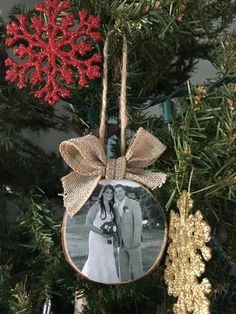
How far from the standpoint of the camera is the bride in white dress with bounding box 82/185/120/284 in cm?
38

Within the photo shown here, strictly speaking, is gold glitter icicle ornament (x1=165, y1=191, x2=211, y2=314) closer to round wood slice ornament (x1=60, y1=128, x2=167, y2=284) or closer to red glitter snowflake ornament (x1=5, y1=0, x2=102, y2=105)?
round wood slice ornament (x1=60, y1=128, x2=167, y2=284)

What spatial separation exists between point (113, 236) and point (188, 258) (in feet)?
0.19

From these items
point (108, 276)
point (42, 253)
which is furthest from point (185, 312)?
point (42, 253)

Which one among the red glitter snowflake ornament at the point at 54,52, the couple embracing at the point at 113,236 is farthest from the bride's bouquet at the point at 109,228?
the red glitter snowflake ornament at the point at 54,52

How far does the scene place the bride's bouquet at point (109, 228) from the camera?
0.38 m

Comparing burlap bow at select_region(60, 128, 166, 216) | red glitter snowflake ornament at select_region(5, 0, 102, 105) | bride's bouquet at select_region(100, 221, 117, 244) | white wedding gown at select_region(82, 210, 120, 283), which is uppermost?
red glitter snowflake ornament at select_region(5, 0, 102, 105)

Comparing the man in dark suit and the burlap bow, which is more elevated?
the burlap bow

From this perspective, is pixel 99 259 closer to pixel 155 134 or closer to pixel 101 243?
pixel 101 243

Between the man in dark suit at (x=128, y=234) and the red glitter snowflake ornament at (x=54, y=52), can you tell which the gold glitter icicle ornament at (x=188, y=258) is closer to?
the man in dark suit at (x=128, y=234)

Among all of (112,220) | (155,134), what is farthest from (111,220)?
(155,134)

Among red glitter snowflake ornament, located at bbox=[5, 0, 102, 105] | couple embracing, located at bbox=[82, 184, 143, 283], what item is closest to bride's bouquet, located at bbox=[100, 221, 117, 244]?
couple embracing, located at bbox=[82, 184, 143, 283]

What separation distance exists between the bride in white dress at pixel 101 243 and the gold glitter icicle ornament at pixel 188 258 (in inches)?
1.7

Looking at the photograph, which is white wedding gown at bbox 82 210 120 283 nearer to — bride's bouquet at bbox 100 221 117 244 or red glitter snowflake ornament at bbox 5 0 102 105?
bride's bouquet at bbox 100 221 117 244

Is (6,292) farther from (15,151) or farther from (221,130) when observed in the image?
(221,130)
